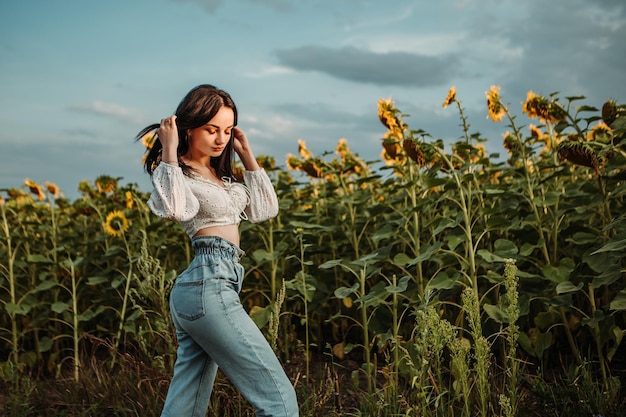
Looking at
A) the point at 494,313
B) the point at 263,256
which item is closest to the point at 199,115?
the point at 263,256

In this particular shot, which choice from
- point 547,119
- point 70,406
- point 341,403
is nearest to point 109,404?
point 70,406

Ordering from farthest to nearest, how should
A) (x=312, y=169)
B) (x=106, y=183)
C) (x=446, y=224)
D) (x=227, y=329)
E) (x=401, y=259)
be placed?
(x=106, y=183) → (x=312, y=169) → (x=401, y=259) → (x=446, y=224) → (x=227, y=329)

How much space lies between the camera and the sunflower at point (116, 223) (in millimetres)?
4668

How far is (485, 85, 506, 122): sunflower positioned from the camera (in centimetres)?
390

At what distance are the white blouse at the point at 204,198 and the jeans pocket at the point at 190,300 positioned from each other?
22 cm

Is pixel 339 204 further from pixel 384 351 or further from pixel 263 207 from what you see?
pixel 263 207

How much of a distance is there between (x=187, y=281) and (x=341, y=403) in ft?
4.43

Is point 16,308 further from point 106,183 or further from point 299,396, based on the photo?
point 299,396

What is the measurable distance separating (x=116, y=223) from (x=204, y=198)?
2383 mm

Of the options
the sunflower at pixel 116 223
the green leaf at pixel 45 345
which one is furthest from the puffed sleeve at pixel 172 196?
the green leaf at pixel 45 345

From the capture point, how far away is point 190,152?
265 cm

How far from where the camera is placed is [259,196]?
2771 mm

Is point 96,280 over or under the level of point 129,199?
under

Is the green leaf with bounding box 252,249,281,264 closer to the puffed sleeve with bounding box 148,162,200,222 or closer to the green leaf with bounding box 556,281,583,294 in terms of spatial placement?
the green leaf with bounding box 556,281,583,294
